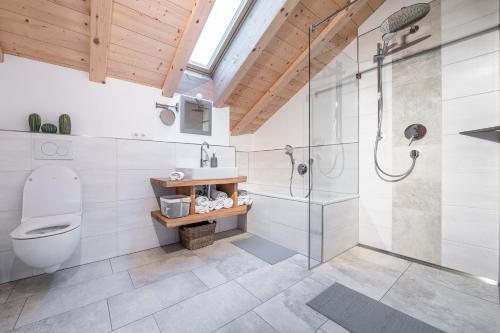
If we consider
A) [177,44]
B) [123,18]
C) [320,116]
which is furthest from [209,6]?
[320,116]

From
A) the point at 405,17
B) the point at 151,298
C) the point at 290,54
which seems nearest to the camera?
the point at 151,298

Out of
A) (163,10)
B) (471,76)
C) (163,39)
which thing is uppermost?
(163,10)

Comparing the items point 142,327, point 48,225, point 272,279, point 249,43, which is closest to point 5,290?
point 48,225

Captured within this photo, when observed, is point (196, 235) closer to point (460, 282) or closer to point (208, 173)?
point (208, 173)

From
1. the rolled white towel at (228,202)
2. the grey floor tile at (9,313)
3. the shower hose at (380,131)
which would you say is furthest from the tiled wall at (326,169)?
the grey floor tile at (9,313)

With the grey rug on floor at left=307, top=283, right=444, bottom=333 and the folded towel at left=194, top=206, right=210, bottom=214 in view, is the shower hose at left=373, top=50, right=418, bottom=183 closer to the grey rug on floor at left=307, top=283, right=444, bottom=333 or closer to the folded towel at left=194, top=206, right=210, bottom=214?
the grey rug on floor at left=307, top=283, right=444, bottom=333

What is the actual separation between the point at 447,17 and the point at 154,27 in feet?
8.02

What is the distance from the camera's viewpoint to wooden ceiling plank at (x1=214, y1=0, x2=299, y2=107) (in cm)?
200

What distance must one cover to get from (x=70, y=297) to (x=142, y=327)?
67 centimetres

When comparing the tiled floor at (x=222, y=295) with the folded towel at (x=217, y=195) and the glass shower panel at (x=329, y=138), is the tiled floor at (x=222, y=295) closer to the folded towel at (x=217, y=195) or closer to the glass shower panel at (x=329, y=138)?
Answer: the glass shower panel at (x=329, y=138)

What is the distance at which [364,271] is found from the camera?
1845mm

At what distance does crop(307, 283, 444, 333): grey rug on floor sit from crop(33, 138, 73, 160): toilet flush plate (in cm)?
221

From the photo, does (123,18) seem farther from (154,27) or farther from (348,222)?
(348,222)

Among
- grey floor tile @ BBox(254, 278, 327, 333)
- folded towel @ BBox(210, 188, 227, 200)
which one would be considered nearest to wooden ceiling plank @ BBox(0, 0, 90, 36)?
folded towel @ BBox(210, 188, 227, 200)
